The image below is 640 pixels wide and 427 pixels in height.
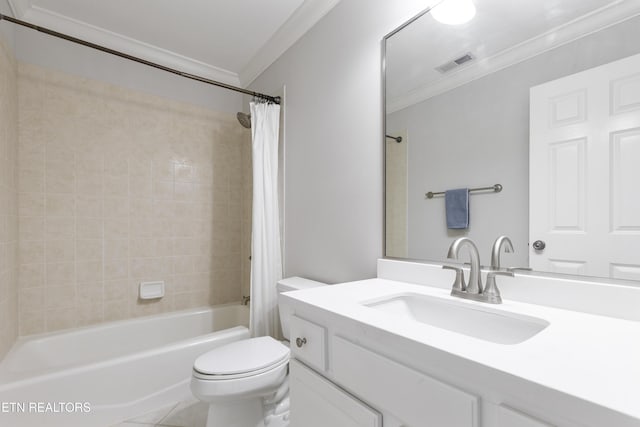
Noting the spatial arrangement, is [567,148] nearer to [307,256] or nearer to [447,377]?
[447,377]

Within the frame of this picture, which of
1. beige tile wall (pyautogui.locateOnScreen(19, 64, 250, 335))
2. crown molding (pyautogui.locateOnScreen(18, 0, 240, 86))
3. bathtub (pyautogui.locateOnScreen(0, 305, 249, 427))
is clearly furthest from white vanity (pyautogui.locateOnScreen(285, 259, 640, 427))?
crown molding (pyautogui.locateOnScreen(18, 0, 240, 86))

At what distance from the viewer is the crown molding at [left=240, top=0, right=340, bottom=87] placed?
1752mm

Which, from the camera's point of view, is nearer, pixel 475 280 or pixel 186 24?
pixel 475 280

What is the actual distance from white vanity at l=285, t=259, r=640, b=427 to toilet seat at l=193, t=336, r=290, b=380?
0.40m

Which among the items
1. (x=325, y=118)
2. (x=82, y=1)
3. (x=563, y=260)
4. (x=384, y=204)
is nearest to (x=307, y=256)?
(x=384, y=204)

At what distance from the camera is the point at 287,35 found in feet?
6.61

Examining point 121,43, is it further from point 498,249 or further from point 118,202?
point 498,249

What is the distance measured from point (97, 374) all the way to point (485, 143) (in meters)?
2.03

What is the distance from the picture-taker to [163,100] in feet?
7.71

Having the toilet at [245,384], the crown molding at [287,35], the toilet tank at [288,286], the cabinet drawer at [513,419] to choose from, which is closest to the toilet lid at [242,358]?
the toilet at [245,384]

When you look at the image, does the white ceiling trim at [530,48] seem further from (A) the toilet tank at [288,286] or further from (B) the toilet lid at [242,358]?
(B) the toilet lid at [242,358]

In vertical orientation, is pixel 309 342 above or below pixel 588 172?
below

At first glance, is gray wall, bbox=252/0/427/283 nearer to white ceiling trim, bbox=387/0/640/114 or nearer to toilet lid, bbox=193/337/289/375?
white ceiling trim, bbox=387/0/640/114

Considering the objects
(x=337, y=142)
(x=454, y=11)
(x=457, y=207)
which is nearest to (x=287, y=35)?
(x=337, y=142)
